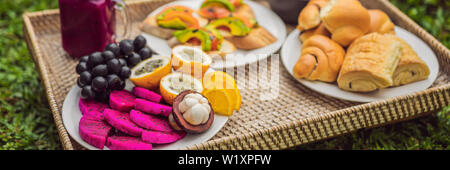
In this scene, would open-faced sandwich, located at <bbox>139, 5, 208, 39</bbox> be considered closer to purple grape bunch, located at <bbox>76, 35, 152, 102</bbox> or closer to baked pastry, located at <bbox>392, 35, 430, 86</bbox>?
purple grape bunch, located at <bbox>76, 35, 152, 102</bbox>

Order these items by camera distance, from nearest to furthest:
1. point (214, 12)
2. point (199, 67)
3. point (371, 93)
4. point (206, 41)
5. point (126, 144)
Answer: point (126, 144) → point (199, 67) → point (371, 93) → point (206, 41) → point (214, 12)

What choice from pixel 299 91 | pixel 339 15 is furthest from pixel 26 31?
pixel 339 15

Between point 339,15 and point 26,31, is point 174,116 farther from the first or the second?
point 26,31

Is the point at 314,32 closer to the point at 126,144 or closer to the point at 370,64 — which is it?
the point at 370,64

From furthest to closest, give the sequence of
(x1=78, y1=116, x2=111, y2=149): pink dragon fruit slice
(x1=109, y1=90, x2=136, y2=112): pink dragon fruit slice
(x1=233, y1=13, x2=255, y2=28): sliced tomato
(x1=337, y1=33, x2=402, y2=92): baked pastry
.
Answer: (x1=233, y1=13, x2=255, y2=28): sliced tomato, (x1=337, y1=33, x2=402, y2=92): baked pastry, (x1=109, y1=90, x2=136, y2=112): pink dragon fruit slice, (x1=78, y1=116, x2=111, y2=149): pink dragon fruit slice

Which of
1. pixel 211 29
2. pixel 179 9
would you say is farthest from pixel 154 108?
pixel 179 9

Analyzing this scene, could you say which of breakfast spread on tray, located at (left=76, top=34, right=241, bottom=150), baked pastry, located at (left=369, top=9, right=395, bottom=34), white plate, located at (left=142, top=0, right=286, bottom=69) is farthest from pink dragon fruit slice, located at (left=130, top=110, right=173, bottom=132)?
baked pastry, located at (left=369, top=9, right=395, bottom=34)
